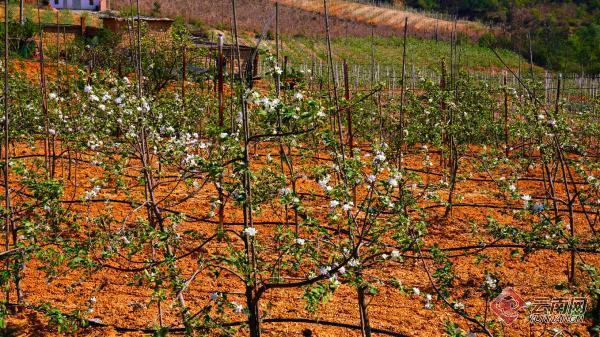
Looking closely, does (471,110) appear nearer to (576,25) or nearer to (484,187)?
(484,187)

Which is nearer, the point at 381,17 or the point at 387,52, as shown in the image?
the point at 387,52

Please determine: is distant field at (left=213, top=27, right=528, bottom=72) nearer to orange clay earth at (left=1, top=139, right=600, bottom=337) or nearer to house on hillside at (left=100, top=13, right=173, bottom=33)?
house on hillside at (left=100, top=13, right=173, bottom=33)

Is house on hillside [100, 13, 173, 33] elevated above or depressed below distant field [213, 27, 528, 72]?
above

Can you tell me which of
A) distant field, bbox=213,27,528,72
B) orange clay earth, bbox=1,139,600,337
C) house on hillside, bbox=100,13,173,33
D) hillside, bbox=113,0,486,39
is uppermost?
hillside, bbox=113,0,486,39

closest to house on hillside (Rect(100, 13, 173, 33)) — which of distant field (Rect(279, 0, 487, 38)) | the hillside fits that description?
the hillside

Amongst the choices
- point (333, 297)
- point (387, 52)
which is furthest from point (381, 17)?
point (333, 297)

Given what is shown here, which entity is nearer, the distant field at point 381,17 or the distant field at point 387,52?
the distant field at point 387,52

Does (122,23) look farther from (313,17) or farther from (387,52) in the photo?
(313,17)

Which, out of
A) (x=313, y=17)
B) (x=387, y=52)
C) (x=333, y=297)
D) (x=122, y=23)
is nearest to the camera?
(x=333, y=297)

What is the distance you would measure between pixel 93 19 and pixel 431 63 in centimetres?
2477

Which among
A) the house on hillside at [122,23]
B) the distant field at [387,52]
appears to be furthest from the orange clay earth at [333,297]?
the distant field at [387,52]

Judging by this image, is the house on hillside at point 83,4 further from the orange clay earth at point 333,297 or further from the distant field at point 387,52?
the orange clay earth at point 333,297

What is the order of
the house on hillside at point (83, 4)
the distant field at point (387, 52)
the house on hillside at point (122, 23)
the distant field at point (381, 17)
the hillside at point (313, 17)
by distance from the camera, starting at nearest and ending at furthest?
the house on hillside at point (122, 23) → the distant field at point (387, 52) → the house on hillside at point (83, 4) → the hillside at point (313, 17) → the distant field at point (381, 17)

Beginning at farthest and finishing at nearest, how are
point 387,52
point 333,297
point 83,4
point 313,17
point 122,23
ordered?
point 313,17, point 387,52, point 83,4, point 122,23, point 333,297
